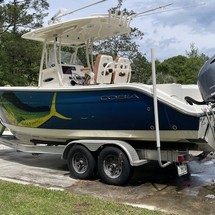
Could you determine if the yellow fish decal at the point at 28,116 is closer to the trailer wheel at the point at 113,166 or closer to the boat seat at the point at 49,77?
the boat seat at the point at 49,77

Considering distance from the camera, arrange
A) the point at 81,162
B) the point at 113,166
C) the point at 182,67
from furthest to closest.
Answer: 1. the point at 182,67
2. the point at 81,162
3. the point at 113,166

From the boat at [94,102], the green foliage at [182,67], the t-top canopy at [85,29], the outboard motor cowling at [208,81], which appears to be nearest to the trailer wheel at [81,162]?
the boat at [94,102]

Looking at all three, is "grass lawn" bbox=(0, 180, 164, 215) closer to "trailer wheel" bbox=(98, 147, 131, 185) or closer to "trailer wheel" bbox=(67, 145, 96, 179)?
"trailer wheel" bbox=(98, 147, 131, 185)

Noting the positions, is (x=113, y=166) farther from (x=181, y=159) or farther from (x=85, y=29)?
(x=85, y=29)

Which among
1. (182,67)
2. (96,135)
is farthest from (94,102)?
(182,67)

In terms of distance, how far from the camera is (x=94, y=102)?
7031 millimetres

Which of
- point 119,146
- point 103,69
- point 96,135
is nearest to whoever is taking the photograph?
point 119,146

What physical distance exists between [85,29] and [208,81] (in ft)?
11.3

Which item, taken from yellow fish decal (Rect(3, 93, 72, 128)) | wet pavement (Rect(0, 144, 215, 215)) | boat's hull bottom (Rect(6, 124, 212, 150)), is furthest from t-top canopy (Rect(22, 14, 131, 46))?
wet pavement (Rect(0, 144, 215, 215))

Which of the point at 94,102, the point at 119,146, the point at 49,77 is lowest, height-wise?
the point at 119,146

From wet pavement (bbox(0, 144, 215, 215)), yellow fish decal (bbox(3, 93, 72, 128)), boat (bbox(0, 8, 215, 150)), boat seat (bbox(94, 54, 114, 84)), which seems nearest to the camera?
wet pavement (bbox(0, 144, 215, 215))

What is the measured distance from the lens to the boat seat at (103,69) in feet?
25.7

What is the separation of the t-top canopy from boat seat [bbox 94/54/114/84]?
773 millimetres

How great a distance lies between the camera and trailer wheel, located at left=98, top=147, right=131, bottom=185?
664cm
